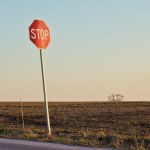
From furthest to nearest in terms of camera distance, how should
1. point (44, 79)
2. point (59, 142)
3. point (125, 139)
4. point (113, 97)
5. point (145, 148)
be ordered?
1. point (113, 97)
2. point (44, 79)
3. point (125, 139)
4. point (59, 142)
5. point (145, 148)

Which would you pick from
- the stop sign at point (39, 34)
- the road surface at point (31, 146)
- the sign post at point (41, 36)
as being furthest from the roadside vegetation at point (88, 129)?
the stop sign at point (39, 34)

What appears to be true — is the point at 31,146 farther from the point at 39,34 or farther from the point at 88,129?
the point at 88,129

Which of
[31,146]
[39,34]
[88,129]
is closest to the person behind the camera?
[31,146]

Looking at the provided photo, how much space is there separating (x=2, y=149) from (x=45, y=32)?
17.4 ft

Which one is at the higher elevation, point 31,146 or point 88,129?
point 31,146

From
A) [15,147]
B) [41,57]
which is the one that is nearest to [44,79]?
[41,57]

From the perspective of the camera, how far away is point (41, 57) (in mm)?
14453

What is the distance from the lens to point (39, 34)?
47.4 ft

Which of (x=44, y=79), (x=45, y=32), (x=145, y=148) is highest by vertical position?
(x=45, y=32)

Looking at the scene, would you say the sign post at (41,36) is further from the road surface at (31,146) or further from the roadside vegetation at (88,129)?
the road surface at (31,146)

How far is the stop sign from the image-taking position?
14.3 metres

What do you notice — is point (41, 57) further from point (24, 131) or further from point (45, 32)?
point (24, 131)

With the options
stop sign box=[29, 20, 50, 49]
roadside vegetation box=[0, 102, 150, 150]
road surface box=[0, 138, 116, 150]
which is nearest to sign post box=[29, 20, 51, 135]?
stop sign box=[29, 20, 50, 49]

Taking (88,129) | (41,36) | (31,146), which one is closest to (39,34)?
(41,36)
